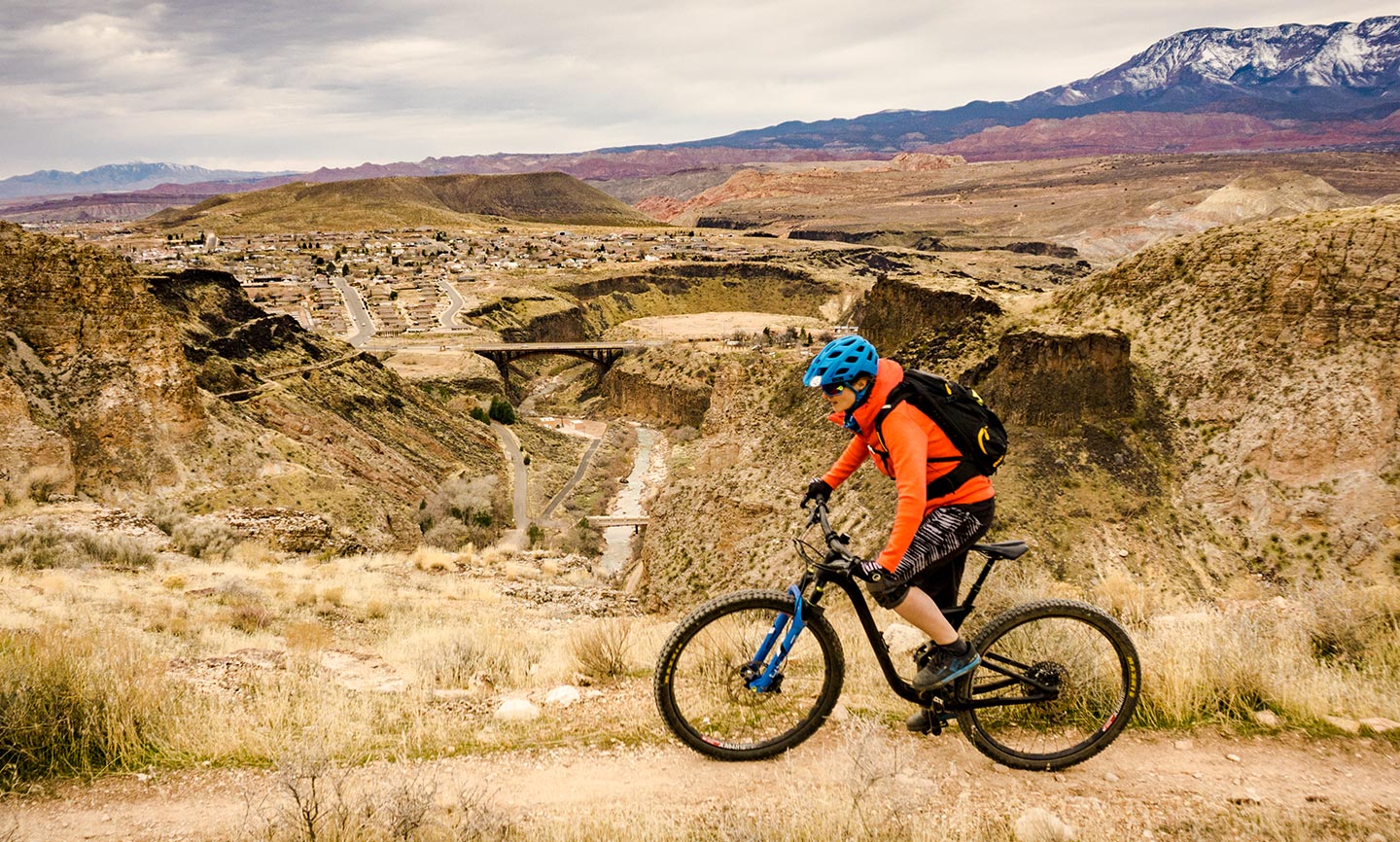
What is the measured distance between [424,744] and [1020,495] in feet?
73.1

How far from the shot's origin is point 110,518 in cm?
1989

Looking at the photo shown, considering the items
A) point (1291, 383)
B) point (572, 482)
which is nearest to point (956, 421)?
point (1291, 383)

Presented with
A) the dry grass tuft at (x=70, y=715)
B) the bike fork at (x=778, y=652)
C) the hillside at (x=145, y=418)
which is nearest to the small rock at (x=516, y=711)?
the bike fork at (x=778, y=652)

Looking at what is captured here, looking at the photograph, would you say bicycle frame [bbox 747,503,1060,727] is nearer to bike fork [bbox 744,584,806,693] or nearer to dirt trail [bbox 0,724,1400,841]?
bike fork [bbox 744,584,806,693]

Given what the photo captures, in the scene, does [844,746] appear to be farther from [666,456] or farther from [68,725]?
[666,456]

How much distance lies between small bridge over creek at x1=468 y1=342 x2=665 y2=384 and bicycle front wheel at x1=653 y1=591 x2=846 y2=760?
79.6 metres

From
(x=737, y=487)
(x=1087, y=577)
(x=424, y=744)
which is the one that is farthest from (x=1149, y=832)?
(x=737, y=487)

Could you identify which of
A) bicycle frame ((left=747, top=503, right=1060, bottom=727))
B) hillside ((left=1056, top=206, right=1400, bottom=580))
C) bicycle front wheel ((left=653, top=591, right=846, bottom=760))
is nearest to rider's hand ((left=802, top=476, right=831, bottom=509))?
bicycle frame ((left=747, top=503, right=1060, bottom=727))

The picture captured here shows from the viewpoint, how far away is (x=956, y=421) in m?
5.18

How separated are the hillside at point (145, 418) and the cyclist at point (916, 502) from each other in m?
24.8

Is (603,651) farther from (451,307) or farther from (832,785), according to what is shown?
(451,307)

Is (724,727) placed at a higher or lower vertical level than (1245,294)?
lower

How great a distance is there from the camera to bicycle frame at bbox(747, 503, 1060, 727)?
5395 millimetres

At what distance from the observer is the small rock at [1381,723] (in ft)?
18.3
